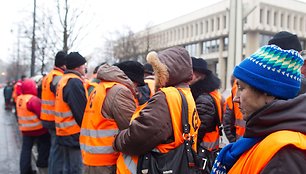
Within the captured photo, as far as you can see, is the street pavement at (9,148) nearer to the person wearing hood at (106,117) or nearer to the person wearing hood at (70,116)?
the person wearing hood at (70,116)

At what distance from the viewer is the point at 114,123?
133 inches

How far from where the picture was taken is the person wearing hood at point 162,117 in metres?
2.72

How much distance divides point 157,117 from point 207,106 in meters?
1.42

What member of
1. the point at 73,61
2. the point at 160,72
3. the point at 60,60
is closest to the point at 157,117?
the point at 160,72

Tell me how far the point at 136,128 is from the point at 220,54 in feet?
193

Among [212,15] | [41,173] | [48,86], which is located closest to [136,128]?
[48,86]

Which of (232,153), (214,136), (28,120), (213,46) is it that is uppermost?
(213,46)

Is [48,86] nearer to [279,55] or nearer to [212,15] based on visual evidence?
[279,55]

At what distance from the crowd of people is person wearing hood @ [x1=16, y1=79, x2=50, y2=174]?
0.02m

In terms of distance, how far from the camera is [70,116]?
16.4 ft

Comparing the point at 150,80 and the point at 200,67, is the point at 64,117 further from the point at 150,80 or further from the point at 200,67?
the point at 200,67

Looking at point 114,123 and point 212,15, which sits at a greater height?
point 212,15

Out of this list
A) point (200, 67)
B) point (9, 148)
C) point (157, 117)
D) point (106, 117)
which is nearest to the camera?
point (157, 117)

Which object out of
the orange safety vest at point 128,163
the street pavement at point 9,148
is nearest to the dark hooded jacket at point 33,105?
the street pavement at point 9,148
